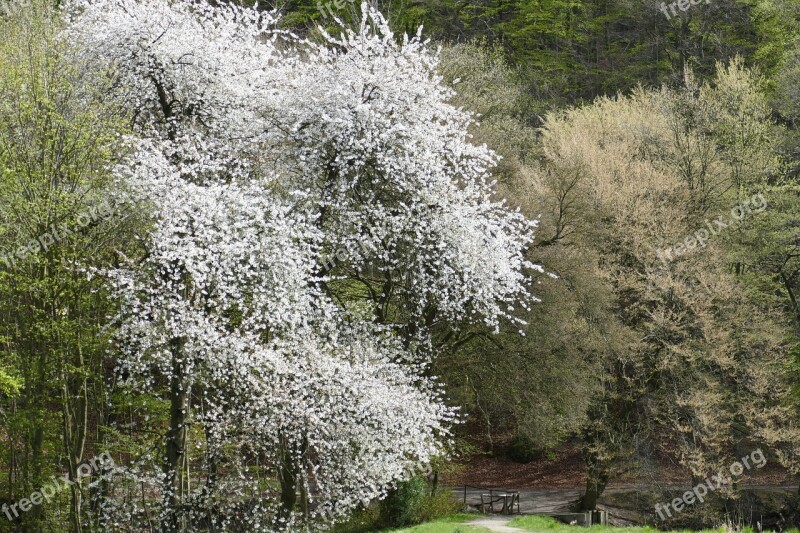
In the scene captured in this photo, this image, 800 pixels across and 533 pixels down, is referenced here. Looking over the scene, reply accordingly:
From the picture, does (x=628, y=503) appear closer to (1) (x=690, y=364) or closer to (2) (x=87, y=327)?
(1) (x=690, y=364)

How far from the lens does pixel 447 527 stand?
59.1 ft

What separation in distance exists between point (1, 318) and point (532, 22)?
35496 mm

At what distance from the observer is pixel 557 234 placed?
21812 millimetres

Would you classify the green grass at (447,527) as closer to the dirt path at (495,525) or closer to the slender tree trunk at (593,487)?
the dirt path at (495,525)

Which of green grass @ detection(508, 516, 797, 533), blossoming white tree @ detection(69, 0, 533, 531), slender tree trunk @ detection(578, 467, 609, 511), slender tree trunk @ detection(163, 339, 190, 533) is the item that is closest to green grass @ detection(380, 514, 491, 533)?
green grass @ detection(508, 516, 797, 533)

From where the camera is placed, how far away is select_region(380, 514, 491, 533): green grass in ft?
55.8

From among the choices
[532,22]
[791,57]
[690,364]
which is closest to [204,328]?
[690,364]
